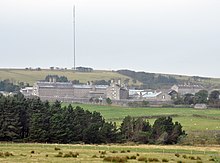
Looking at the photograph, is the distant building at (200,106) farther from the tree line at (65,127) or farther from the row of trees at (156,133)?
the row of trees at (156,133)

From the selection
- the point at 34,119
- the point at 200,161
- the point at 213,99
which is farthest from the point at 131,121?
the point at 213,99

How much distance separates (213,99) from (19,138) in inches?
4155

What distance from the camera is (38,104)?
81500 millimetres

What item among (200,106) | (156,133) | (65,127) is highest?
(200,106)

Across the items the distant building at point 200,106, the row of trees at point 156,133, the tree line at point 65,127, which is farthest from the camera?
the distant building at point 200,106

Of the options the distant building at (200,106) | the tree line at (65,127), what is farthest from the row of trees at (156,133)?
the distant building at (200,106)

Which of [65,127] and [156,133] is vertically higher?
[65,127]

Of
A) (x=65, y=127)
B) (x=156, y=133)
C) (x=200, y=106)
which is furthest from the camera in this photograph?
(x=200, y=106)

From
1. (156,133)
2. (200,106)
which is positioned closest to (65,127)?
(156,133)

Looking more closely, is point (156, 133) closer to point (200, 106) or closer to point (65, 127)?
point (65, 127)

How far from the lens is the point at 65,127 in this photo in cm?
7612

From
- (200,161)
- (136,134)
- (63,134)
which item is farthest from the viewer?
(136,134)

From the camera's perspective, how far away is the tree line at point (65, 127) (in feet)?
246

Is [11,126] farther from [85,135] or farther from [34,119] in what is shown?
[85,135]
